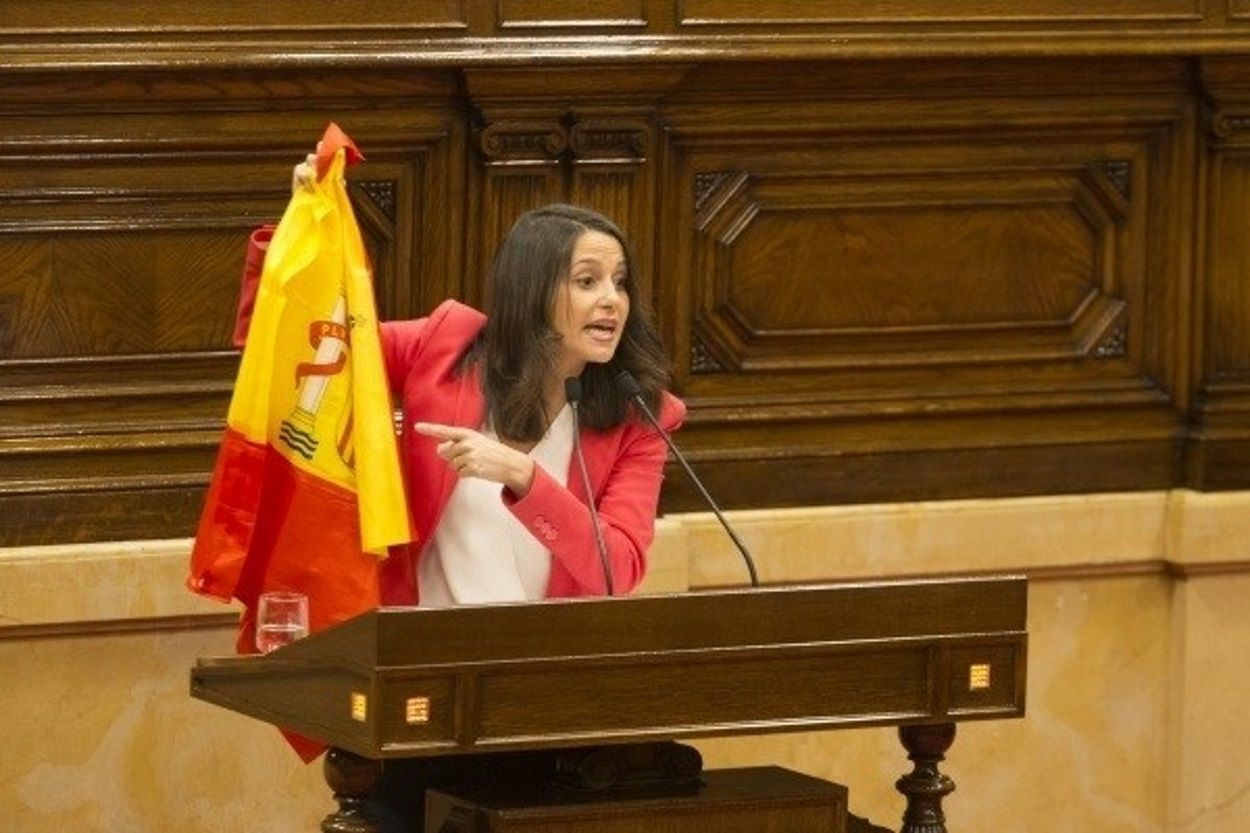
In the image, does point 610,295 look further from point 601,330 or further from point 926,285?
point 926,285

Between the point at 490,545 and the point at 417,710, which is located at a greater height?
the point at 490,545

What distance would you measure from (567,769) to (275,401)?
0.87 m

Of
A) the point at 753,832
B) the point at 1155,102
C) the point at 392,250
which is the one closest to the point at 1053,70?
the point at 1155,102

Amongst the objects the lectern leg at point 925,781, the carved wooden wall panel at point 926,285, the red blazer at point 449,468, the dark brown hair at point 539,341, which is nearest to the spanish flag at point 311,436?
the red blazer at point 449,468

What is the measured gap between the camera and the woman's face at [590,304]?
16.8 ft

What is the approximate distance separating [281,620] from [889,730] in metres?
2.15

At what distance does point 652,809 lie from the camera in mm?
4672

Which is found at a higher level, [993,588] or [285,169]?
[285,169]

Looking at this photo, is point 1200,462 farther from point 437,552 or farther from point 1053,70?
point 437,552

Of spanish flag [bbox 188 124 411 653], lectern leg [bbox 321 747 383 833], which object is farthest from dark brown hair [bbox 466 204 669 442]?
lectern leg [bbox 321 747 383 833]

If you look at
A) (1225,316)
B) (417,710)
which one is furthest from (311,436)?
(1225,316)

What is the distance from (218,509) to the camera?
5.27m

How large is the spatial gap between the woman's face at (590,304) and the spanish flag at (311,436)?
0.30 meters

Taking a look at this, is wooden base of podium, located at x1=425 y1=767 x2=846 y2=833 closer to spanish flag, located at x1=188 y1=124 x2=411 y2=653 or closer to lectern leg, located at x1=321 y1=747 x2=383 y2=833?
lectern leg, located at x1=321 y1=747 x2=383 y2=833
